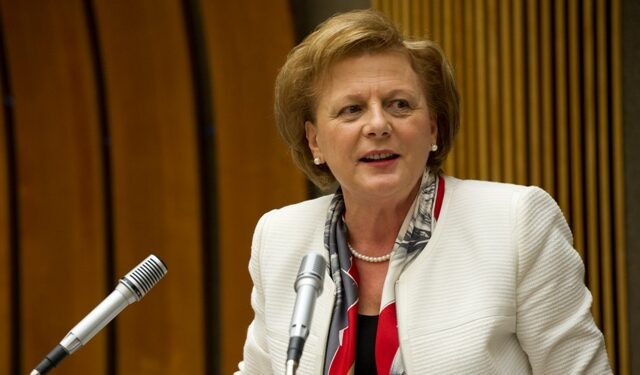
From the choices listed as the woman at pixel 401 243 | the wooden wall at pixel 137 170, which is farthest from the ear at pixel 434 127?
the wooden wall at pixel 137 170

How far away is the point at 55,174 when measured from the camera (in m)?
4.69

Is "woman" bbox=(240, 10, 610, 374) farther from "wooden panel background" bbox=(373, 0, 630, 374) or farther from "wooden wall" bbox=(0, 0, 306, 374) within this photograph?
"wooden wall" bbox=(0, 0, 306, 374)

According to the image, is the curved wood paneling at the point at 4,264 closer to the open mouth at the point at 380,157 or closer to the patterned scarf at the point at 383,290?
the patterned scarf at the point at 383,290

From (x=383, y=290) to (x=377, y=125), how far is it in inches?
15.4

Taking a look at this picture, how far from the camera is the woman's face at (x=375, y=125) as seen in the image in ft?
7.39

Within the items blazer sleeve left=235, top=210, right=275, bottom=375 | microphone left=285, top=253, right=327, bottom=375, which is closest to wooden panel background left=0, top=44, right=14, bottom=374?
blazer sleeve left=235, top=210, right=275, bottom=375

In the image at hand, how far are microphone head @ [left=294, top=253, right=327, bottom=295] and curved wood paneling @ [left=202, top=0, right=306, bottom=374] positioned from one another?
2.36 metres

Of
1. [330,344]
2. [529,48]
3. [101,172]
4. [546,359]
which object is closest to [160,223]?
[101,172]

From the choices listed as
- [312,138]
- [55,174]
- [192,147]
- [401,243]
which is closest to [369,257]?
[401,243]

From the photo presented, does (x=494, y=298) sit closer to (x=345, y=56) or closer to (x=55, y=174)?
(x=345, y=56)

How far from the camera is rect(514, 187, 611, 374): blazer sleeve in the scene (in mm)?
2084

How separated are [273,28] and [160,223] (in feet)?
3.50

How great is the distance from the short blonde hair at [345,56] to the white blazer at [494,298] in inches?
9.6

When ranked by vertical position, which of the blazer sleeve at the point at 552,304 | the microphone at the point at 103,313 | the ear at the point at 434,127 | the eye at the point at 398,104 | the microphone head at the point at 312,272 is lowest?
the blazer sleeve at the point at 552,304
